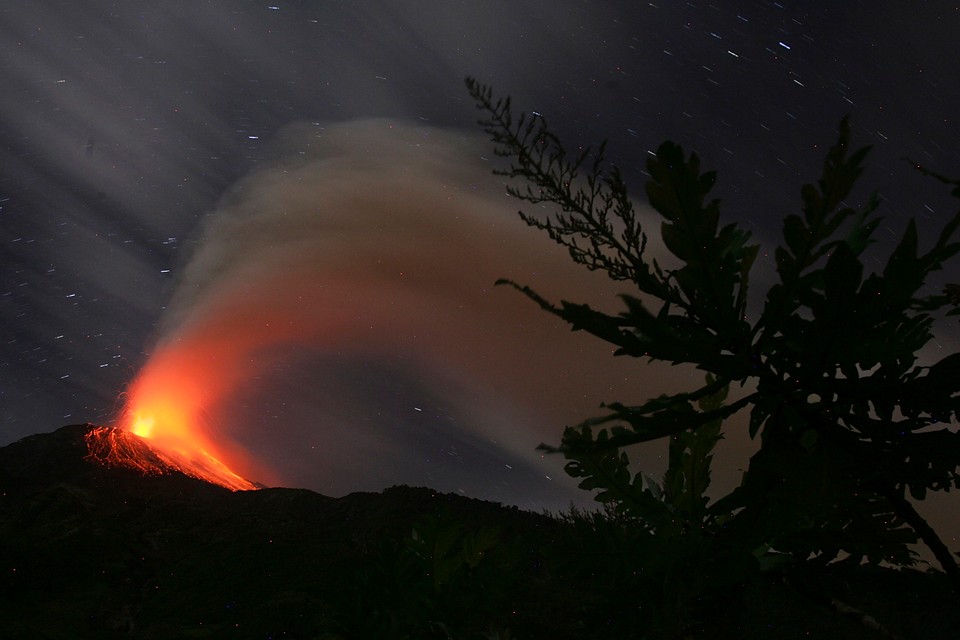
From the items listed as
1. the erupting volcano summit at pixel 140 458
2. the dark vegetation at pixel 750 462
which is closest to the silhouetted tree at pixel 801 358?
the dark vegetation at pixel 750 462

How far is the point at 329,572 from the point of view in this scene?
55.5 ft

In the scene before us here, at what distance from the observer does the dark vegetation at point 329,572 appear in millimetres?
1543

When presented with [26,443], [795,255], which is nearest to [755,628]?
[795,255]

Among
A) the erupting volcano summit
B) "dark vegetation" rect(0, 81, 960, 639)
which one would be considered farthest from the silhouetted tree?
the erupting volcano summit

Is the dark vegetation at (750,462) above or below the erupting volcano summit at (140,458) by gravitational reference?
above

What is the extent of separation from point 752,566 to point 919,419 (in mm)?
460

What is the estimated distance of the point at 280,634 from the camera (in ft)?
43.0

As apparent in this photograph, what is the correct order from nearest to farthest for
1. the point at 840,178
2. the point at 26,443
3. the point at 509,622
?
1. the point at 840,178
2. the point at 509,622
3. the point at 26,443

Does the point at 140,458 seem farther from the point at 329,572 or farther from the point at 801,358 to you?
the point at 801,358

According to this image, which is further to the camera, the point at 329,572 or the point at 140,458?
the point at 140,458

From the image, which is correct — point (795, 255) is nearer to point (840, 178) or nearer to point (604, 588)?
point (840, 178)

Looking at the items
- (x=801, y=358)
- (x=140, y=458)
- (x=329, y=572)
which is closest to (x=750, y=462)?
(x=801, y=358)

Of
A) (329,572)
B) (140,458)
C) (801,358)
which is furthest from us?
(140,458)

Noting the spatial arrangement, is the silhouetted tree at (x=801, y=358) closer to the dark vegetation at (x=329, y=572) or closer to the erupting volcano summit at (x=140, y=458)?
the dark vegetation at (x=329, y=572)
